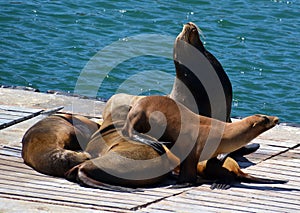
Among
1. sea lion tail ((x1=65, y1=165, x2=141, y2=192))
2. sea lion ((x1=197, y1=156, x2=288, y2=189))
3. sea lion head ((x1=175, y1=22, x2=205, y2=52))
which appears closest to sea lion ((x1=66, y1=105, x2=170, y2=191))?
sea lion tail ((x1=65, y1=165, x2=141, y2=192))

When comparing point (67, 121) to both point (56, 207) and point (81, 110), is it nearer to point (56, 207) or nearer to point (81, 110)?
point (81, 110)

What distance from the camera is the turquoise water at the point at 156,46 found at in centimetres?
1212

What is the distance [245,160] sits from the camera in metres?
6.72

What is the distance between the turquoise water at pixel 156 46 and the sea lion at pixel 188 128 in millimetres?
4925

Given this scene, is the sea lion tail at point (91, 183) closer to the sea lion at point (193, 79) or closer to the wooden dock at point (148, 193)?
the wooden dock at point (148, 193)

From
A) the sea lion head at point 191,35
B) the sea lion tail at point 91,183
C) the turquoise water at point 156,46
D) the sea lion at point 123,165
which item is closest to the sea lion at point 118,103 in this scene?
the sea lion head at point 191,35

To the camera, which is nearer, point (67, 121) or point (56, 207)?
point (56, 207)

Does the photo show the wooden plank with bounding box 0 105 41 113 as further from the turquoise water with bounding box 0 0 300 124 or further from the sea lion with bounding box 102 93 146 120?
the turquoise water with bounding box 0 0 300 124

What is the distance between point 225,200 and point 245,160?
1.10 metres

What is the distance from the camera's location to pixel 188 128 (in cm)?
631

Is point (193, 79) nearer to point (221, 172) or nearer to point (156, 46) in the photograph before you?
point (221, 172)

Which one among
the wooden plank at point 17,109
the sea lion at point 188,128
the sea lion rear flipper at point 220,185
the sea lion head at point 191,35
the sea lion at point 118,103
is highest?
the sea lion head at point 191,35

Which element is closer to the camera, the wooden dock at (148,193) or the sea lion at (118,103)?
the wooden dock at (148,193)

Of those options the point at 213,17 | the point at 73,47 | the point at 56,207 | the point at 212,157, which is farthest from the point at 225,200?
the point at 213,17
